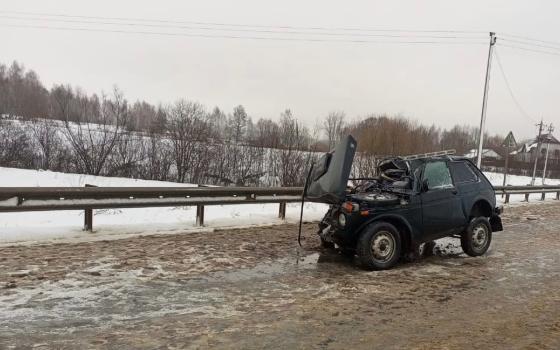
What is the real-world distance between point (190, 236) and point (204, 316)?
4417 mm

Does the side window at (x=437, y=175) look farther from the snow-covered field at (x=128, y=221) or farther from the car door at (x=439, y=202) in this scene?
the snow-covered field at (x=128, y=221)

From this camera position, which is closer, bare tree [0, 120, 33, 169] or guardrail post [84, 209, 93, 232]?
guardrail post [84, 209, 93, 232]

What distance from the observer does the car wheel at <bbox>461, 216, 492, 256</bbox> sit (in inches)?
333

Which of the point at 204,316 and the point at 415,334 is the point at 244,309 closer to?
the point at 204,316

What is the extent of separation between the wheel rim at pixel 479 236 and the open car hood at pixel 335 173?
2.91 meters

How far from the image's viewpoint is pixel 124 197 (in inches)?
382

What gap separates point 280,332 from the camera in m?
4.68

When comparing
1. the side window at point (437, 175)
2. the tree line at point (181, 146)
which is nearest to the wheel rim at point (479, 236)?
the side window at point (437, 175)

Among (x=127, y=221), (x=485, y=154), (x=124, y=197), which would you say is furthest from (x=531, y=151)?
(x=124, y=197)

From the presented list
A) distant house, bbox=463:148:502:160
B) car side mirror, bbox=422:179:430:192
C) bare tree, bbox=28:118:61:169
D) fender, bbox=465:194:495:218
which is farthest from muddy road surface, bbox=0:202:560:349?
distant house, bbox=463:148:502:160

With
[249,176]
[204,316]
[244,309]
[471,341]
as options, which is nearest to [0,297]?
[204,316]

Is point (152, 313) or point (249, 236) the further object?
point (249, 236)

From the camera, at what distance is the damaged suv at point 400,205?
7.30m

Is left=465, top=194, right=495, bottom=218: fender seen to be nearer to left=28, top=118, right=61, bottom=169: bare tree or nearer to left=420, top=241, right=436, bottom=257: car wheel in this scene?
left=420, top=241, right=436, bottom=257: car wheel
